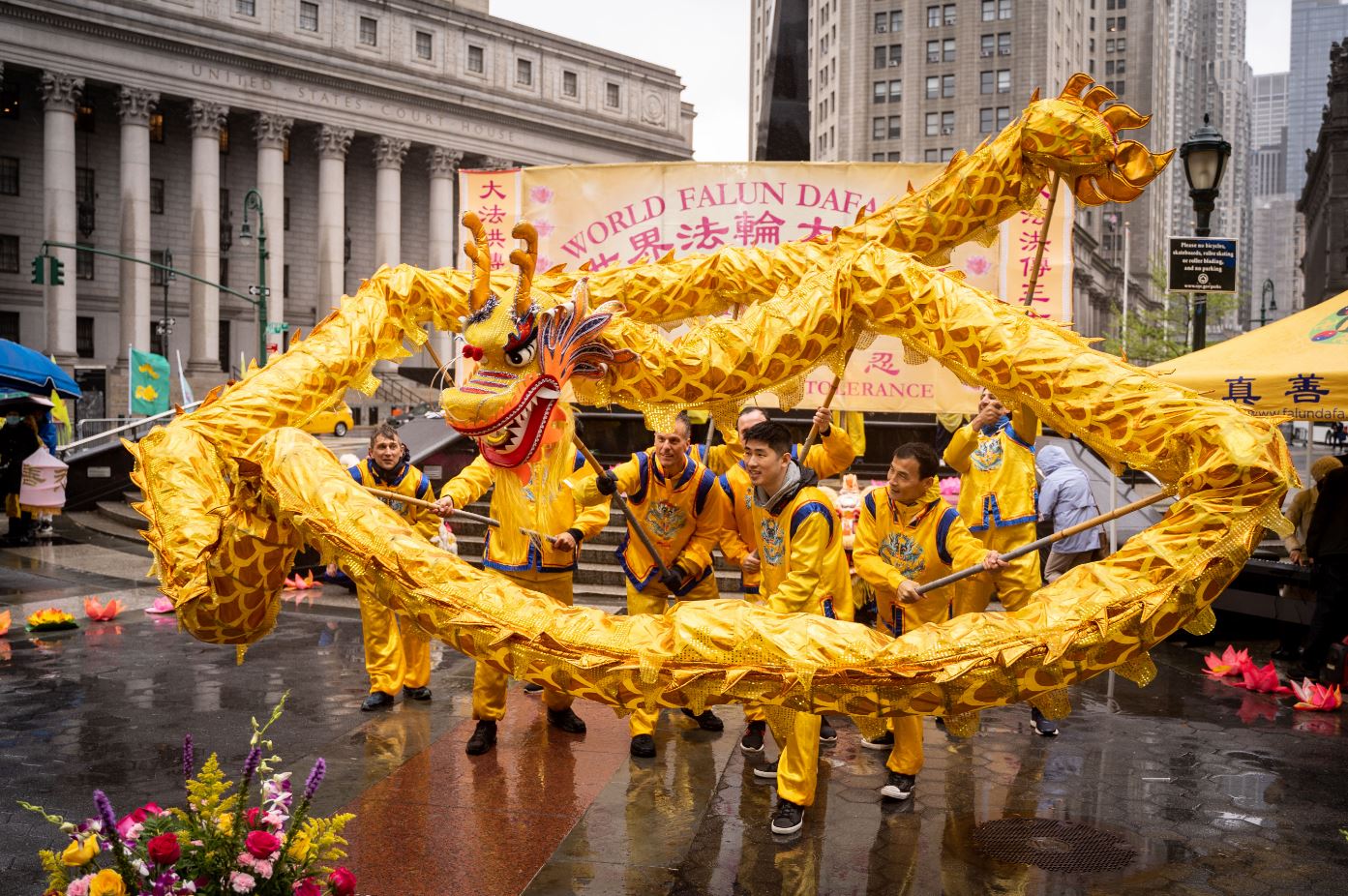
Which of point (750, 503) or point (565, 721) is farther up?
point (750, 503)

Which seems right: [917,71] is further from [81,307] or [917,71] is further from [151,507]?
[151,507]

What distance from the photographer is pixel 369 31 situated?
181 ft

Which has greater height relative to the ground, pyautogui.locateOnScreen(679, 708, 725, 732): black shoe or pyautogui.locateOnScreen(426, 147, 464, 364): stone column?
pyautogui.locateOnScreen(426, 147, 464, 364): stone column

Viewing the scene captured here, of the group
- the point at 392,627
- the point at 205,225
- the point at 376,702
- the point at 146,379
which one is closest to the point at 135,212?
the point at 205,225

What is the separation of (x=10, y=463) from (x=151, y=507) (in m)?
14.7

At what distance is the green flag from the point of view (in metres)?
23.8

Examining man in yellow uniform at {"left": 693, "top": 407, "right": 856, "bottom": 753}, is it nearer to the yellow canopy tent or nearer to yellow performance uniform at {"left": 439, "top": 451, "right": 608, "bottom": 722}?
yellow performance uniform at {"left": 439, "top": 451, "right": 608, "bottom": 722}

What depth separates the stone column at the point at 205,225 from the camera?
48594 millimetres

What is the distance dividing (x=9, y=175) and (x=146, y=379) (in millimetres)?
31784

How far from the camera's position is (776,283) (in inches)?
193

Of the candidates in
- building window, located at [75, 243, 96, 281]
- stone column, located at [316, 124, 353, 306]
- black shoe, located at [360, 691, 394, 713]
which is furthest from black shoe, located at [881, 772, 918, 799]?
building window, located at [75, 243, 96, 281]

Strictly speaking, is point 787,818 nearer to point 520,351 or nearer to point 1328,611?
point 520,351

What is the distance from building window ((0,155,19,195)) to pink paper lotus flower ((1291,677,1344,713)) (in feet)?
176

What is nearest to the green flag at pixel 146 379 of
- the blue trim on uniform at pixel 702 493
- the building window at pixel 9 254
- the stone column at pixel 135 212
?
the blue trim on uniform at pixel 702 493
